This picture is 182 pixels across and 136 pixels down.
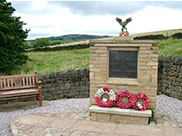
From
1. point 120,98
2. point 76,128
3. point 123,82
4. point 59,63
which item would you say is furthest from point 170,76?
point 59,63

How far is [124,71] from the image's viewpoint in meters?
5.72

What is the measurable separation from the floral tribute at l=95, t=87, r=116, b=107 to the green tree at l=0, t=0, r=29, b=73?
248 inches

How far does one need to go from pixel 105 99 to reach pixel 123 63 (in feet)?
3.96

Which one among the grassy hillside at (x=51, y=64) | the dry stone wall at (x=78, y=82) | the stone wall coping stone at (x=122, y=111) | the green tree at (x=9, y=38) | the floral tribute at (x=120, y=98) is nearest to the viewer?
the stone wall coping stone at (x=122, y=111)

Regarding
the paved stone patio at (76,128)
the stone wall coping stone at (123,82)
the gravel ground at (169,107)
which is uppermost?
the stone wall coping stone at (123,82)

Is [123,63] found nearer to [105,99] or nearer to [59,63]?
[105,99]

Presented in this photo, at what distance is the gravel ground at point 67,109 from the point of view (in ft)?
19.9

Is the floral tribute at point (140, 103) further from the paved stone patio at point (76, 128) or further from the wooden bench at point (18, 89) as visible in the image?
the wooden bench at point (18, 89)

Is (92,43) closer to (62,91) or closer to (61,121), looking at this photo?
(61,121)

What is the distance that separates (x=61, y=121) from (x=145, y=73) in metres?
2.83

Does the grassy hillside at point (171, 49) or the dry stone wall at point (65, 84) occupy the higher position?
the grassy hillside at point (171, 49)

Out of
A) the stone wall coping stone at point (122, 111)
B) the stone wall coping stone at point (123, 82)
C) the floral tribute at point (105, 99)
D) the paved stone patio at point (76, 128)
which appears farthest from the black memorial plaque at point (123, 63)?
the paved stone patio at point (76, 128)

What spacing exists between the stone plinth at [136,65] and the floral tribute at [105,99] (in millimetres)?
156

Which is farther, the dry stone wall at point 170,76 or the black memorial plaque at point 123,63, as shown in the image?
the dry stone wall at point 170,76
